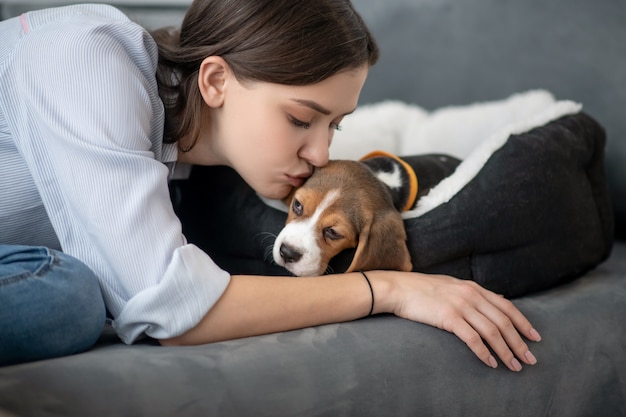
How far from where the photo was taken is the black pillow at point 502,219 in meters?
1.87

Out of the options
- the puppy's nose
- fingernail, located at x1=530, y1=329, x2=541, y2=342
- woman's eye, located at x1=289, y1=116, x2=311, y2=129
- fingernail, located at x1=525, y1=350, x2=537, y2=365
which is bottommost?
fingernail, located at x1=525, y1=350, x2=537, y2=365

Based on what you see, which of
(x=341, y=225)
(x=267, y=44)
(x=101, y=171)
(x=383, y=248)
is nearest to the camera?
(x=101, y=171)

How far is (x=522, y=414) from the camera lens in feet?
5.22

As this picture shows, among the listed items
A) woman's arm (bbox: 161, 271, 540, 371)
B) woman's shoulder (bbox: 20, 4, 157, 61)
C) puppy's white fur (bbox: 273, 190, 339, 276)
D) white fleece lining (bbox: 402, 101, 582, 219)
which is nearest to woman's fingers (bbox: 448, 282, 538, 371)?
woman's arm (bbox: 161, 271, 540, 371)

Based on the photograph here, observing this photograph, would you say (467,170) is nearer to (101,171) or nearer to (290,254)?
(290,254)

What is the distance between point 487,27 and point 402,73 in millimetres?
446

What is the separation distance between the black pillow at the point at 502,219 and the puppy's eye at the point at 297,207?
8 centimetres

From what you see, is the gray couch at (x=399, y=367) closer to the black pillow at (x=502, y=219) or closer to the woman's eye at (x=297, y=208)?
the black pillow at (x=502, y=219)

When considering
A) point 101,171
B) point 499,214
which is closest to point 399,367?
point 499,214

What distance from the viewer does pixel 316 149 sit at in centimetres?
187

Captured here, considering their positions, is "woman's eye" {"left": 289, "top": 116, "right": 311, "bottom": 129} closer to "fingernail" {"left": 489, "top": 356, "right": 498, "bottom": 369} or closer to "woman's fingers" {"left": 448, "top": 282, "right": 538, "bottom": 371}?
"woman's fingers" {"left": 448, "top": 282, "right": 538, "bottom": 371}

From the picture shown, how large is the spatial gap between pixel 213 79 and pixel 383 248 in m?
0.62

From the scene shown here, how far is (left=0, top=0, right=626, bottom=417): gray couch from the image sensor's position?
1.21m

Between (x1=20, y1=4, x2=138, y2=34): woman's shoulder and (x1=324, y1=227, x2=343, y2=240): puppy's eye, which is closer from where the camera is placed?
(x1=20, y1=4, x2=138, y2=34): woman's shoulder
